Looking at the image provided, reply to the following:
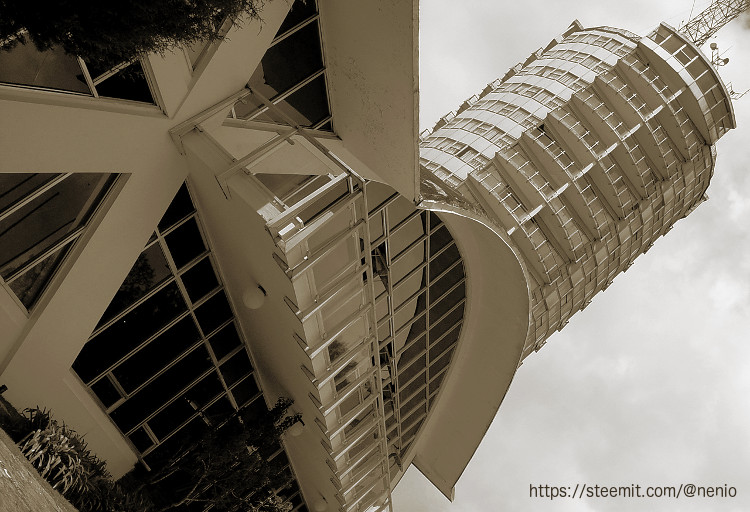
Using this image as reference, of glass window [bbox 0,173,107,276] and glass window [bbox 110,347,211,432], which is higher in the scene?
glass window [bbox 0,173,107,276]

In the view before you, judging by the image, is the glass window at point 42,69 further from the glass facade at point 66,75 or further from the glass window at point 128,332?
the glass window at point 128,332

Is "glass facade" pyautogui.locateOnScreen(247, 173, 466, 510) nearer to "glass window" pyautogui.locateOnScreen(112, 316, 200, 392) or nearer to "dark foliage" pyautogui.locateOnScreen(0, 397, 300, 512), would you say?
"dark foliage" pyautogui.locateOnScreen(0, 397, 300, 512)

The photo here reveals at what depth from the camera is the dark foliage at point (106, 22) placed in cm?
606

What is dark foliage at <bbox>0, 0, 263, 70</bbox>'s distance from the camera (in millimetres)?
6059

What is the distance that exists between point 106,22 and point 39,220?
17.5 feet

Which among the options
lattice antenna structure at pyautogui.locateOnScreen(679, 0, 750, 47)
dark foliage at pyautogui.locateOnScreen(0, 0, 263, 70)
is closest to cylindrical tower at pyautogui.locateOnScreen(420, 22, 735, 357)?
lattice antenna structure at pyautogui.locateOnScreen(679, 0, 750, 47)

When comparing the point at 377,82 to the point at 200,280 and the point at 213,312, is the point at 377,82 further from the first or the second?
the point at 213,312

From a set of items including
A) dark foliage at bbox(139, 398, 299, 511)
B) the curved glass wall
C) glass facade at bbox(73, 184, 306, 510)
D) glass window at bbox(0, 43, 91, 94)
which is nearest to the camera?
glass window at bbox(0, 43, 91, 94)

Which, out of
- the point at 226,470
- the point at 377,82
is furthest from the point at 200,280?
the point at 377,82

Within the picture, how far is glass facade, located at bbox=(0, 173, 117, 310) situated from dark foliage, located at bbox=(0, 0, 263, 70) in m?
4.03

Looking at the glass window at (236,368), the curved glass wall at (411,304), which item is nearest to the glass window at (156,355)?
the glass window at (236,368)

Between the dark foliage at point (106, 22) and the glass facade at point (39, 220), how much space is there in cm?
403

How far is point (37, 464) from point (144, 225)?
412 cm

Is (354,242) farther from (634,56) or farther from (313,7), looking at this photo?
(634,56)
